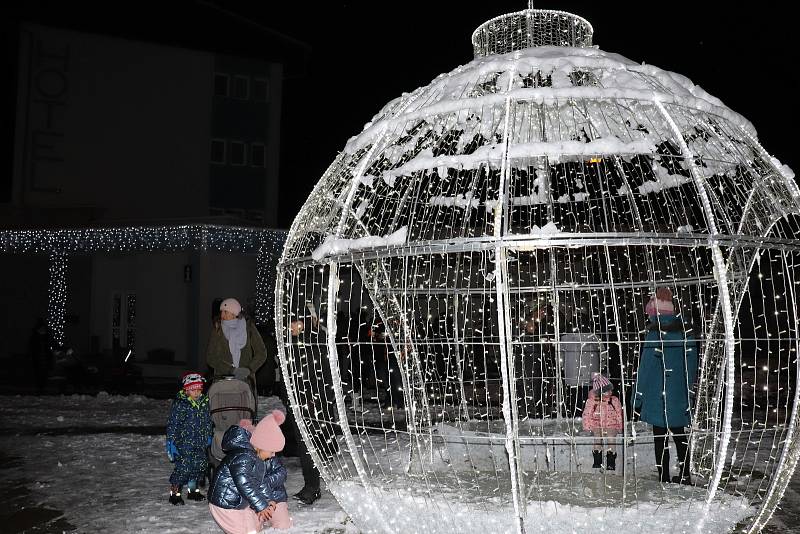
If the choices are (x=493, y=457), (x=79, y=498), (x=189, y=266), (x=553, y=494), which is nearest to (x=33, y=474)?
(x=79, y=498)

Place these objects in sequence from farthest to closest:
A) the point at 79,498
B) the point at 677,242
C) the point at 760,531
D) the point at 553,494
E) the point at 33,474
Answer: the point at 33,474
the point at 79,498
the point at 553,494
the point at 760,531
the point at 677,242

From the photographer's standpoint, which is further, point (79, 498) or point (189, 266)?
point (189, 266)

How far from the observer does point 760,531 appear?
15.8ft

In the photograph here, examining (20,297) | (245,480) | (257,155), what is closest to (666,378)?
(245,480)

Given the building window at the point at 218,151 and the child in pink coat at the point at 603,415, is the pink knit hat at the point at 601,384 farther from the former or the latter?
the building window at the point at 218,151

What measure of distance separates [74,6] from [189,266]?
853cm

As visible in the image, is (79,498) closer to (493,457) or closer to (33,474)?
(33,474)

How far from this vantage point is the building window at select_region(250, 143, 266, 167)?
70.2 feet

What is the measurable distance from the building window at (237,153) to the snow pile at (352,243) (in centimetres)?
1734

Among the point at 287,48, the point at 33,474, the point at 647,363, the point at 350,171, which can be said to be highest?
the point at 287,48

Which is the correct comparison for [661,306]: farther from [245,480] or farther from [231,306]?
[231,306]

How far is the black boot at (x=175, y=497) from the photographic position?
5.77 m

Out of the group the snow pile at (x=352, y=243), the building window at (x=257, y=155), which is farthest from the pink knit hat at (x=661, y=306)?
the building window at (x=257, y=155)

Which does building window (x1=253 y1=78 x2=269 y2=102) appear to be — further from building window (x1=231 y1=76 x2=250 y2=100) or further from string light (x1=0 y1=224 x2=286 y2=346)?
string light (x1=0 y1=224 x2=286 y2=346)
